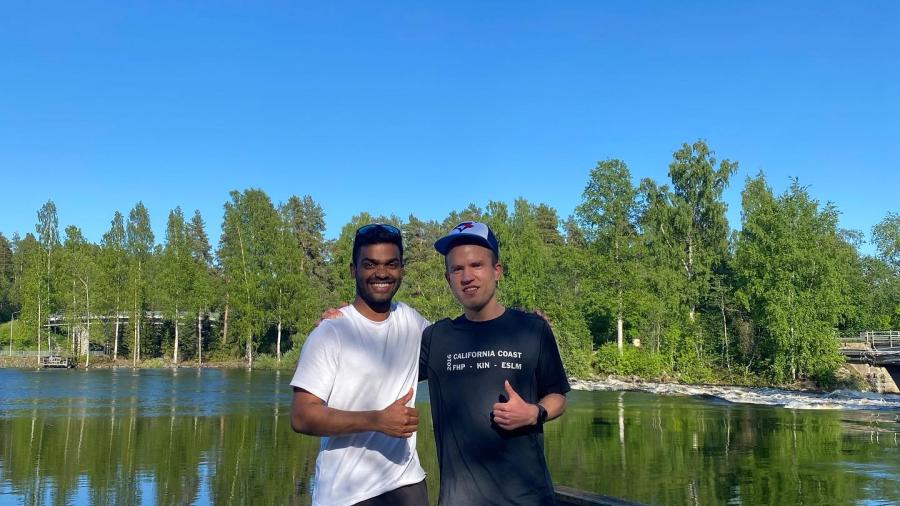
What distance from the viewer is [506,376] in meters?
2.97

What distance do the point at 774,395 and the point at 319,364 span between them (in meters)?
34.2

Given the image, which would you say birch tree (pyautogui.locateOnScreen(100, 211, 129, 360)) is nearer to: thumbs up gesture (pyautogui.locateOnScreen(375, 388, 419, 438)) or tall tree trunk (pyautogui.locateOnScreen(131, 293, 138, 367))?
tall tree trunk (pyautogui.locateOnScreen(131, 293, 138, 367))

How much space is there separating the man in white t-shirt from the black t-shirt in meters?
0.19

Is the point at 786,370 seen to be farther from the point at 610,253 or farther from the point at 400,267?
the point at 400,267

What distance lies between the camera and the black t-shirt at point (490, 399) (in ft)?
9.52

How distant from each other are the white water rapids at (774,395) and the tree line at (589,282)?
2886mm

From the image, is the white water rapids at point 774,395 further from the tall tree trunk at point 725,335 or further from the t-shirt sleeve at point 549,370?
the t-shirt sleeve at point 549,370

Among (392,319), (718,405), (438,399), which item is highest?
(392,319)

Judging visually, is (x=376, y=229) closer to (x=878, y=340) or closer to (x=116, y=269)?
(x=878, y=340)

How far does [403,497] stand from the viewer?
3.20 metres

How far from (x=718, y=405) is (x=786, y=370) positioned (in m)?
12.0

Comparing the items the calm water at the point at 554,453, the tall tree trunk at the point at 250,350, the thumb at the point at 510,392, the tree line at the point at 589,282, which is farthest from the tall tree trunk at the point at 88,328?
the thumb at the point at 510,392

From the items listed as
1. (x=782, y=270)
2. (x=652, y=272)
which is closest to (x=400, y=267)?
(x=782, y=270)

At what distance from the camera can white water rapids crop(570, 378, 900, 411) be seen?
1139 inches
